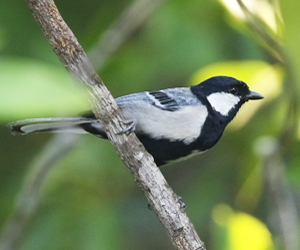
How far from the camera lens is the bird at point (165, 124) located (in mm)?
1935

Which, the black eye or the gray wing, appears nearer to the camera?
the gray wing

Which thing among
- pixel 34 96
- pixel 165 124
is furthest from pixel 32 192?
pixel 34 96

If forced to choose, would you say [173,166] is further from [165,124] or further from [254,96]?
[165,124]

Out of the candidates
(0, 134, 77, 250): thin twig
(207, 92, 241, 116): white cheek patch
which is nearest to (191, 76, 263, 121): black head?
(207, 92, 241, 116): white cheek patch

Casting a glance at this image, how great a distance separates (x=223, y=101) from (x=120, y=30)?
70 cm

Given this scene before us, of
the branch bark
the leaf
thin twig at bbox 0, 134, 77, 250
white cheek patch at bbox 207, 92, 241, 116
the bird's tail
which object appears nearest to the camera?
the leaf

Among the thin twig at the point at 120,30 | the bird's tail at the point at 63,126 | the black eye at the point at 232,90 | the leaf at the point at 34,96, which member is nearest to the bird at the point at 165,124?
the bird's tail at the point at 63,126

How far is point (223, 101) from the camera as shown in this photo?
223 cm

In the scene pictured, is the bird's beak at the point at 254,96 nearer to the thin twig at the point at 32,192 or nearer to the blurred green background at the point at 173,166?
the blurred green background at the point at 173,166

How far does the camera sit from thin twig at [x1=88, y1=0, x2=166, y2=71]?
2.38 meters

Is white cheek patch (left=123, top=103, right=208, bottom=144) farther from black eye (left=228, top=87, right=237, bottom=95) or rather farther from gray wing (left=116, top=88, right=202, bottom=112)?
black eye (left=228, top=87, right=237, bottom=95)

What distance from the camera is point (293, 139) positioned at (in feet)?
7.69

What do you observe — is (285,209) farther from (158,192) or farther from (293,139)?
(158,192)

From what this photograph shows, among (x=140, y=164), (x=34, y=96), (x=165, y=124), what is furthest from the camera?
(x=165, y=124)
